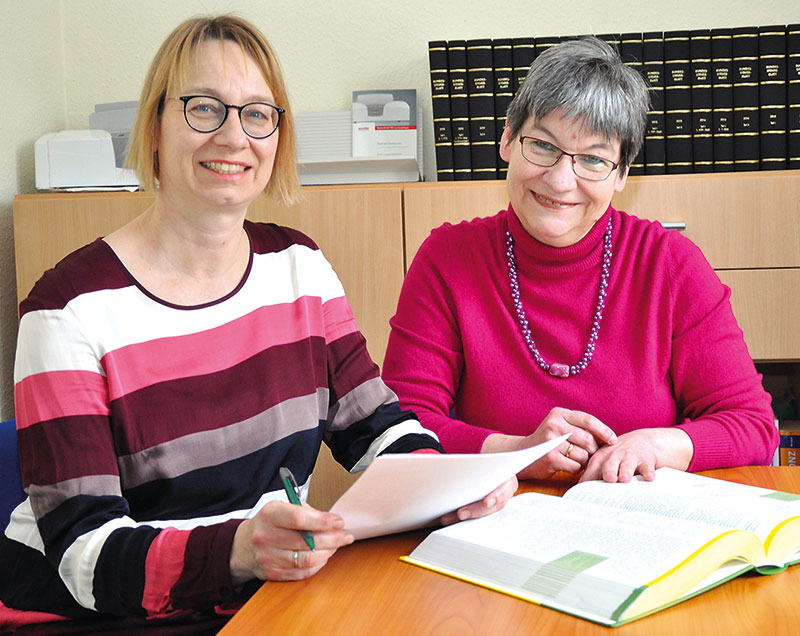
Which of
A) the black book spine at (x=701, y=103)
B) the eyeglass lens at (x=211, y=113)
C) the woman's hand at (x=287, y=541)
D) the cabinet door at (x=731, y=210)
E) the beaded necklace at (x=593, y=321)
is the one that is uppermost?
the black book spine at (x=701, y=103)

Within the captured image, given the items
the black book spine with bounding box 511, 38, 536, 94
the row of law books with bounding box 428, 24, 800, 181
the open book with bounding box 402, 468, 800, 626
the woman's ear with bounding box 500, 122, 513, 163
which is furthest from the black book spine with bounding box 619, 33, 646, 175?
the open book with bounding box 402, 468, 800, 626

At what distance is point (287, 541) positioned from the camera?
0.89 metres

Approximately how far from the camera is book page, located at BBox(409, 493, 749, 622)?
0.81 meters

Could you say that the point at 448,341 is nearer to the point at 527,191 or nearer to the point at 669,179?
the point at 527,191

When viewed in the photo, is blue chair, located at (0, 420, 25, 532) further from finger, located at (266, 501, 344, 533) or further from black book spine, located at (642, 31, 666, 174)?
black book spine, located at (642, 31, 666, 174)

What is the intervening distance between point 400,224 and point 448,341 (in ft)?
3.23

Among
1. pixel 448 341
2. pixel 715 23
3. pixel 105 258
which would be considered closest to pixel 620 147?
pixel 448 341

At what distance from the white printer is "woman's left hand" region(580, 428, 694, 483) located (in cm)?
180

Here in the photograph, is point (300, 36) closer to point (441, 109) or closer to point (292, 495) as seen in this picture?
point (441, 109)

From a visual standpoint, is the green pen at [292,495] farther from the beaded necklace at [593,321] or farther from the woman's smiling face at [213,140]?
the beaded necklace at [593,321]

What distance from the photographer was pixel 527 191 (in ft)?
5.05

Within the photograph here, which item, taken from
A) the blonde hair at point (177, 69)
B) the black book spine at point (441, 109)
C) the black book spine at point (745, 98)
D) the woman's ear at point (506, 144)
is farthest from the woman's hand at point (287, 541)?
the black book spine at point (745, 98)

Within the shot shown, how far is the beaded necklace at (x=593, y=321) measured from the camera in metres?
1.51

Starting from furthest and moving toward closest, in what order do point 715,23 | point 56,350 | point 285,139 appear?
1. point 715,23
2. point 285,139
3. point 56,350
